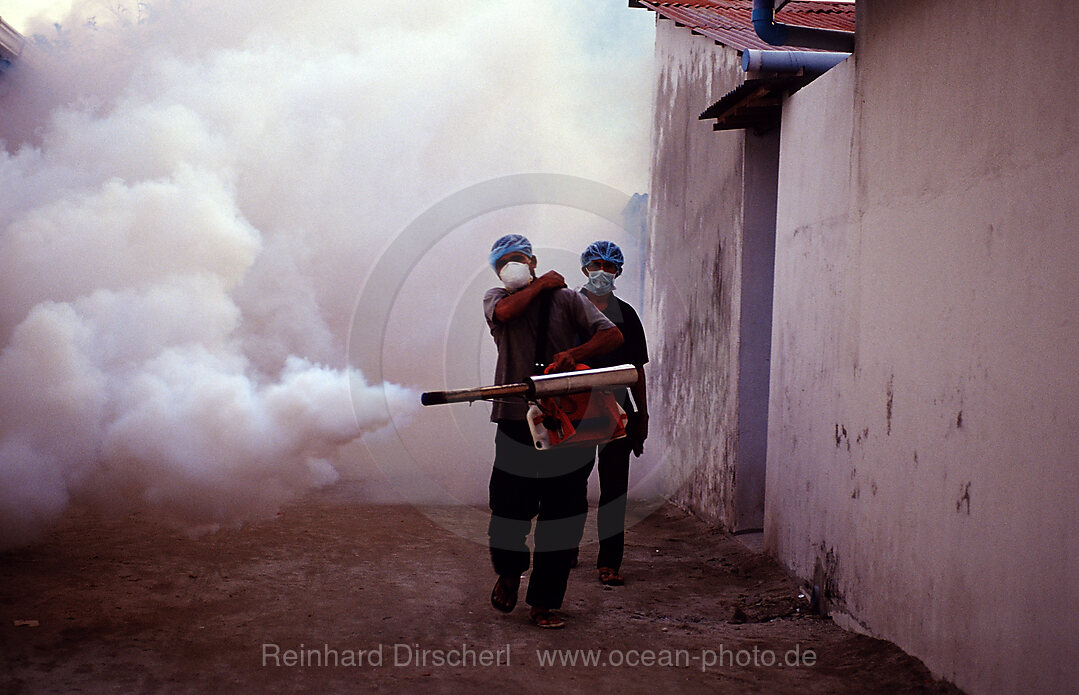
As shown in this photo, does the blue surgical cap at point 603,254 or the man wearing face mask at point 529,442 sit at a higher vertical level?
the blue surgical cap at point 603,254

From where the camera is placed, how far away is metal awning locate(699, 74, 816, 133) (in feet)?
18.7

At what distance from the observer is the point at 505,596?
461 centimetres

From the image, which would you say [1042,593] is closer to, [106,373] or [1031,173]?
[1031,173]

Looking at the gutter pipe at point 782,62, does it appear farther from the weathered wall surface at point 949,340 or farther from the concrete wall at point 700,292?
the weathered wall surface at point 949,340

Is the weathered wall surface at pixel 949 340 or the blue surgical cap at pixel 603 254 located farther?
the blue surgical cap at pixel 603 254

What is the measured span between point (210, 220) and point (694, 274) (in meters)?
4.37

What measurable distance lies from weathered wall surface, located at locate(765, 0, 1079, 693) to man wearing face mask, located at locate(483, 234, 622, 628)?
133cm

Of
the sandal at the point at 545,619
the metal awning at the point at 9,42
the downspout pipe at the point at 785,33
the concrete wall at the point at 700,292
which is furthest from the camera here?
the metal awning at the point at 9,42

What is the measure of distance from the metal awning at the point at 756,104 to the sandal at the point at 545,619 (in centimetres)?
361

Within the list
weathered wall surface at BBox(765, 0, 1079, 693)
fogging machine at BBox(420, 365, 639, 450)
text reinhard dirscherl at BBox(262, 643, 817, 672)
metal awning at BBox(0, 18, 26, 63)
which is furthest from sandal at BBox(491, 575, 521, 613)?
metal awning at BBox(0, 18, 26, 63)

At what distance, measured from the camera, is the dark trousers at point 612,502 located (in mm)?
5531

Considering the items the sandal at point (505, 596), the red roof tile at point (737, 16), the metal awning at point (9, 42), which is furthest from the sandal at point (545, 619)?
the metal awning at point (9, 42)

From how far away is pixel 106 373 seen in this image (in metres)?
6.09

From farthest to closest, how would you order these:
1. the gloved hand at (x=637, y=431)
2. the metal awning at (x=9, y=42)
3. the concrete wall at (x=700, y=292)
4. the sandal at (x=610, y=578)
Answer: the metal awning at (x=9, y=42), the concrete wall at (x=700, y=292), the gloved hand at (x=637, y=431), the sandal at (x=610, y=578)
